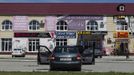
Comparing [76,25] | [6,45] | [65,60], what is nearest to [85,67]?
[65,60]

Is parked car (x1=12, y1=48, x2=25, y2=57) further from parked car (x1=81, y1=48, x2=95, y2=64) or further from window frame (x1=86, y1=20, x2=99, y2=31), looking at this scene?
parked car (x1=81, y1=48, x2=95, y2=64)

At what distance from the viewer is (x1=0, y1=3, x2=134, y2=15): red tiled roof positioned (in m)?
69.0

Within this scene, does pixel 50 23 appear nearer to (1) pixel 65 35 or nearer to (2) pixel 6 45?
(1) pixel 65 35

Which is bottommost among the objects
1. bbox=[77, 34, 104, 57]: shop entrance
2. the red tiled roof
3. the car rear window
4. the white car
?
the white car

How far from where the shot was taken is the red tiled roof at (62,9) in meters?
69.0

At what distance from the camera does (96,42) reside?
223 feet

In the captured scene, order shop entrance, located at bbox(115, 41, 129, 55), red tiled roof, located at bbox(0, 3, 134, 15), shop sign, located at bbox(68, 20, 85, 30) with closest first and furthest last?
shop entrance, located at bbox(115, 41, 129, 55) → shop sign, located at bbox(68, 20, 85, 30) → red tiled roof, located at bbox(0, 3, 134, 15)

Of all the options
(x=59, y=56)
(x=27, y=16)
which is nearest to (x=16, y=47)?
(x=27, y=16)

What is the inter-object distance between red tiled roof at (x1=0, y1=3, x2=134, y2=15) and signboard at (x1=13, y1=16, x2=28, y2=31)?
0.86m

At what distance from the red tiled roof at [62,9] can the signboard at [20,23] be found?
0.86m

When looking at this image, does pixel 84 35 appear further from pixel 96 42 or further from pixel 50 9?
pixel 50 9

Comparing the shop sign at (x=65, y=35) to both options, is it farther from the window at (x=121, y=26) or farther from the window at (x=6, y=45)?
the window at (x=6, y=45)

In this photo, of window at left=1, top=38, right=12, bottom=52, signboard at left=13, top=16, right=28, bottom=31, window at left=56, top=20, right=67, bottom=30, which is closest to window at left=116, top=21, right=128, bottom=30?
window at left=56, top=20, right=67, bottom=30

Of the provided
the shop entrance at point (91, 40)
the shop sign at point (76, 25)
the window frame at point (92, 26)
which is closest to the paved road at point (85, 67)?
the shop entrance at point (91, 40)
